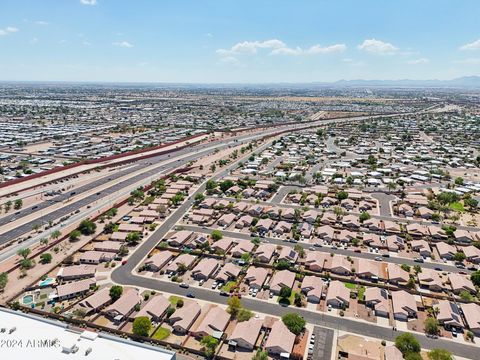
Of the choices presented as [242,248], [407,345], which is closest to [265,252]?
[242,248]

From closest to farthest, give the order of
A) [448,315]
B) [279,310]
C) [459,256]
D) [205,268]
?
[448,315]
[279,310]
[205,268]
[459,256]

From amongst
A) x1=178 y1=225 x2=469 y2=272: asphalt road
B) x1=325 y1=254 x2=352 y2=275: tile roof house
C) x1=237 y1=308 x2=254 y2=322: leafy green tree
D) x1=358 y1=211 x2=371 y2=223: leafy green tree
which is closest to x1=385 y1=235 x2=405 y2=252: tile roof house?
x1=178 y1=225 x2=469 y2=272: asphalt road

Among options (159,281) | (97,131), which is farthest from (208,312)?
(97,131)

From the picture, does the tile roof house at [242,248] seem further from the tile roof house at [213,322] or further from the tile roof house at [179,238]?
the tile roof house at [213,322]

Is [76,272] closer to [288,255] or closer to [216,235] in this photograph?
[216,235]

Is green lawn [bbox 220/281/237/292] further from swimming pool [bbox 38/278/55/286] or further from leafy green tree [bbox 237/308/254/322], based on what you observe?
swimming pool [bbox 38/278/55/286]

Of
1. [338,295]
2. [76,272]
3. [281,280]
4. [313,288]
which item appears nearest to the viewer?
[338,295]
